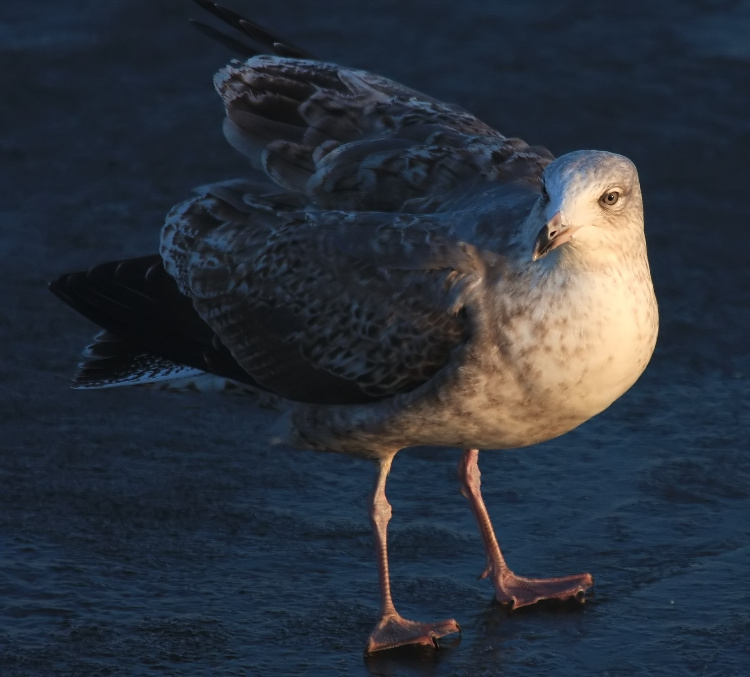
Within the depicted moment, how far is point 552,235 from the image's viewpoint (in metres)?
5.03

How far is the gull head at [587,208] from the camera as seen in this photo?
5059 millimetres

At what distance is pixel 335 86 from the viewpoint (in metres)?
6.93

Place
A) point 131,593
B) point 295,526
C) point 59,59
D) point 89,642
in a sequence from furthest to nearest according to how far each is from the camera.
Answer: point 59,59, point 295,526, point 131,593, point 89,642

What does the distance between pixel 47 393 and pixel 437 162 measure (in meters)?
2.58

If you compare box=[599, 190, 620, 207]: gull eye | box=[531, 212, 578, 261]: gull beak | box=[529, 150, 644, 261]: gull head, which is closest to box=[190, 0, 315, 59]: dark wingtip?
box=[529, 150, 644, 261]: gull head

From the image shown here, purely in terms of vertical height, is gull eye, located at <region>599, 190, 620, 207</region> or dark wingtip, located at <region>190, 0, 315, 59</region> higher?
gull eye, located at <region>599, 190, 620, 207</region>

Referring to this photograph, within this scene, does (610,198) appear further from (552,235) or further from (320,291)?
(320,291)

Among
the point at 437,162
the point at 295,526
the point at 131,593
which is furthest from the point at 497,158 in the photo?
the point at 131,593

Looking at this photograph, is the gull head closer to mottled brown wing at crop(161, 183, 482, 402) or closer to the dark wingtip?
mottled brown wing at crop(161, 183, 482, 402)

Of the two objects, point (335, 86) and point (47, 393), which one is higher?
point (335, 86)

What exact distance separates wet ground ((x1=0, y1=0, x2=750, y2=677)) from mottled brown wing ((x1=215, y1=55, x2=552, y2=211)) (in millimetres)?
1410

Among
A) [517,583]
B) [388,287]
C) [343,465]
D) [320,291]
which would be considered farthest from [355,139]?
[517,583]

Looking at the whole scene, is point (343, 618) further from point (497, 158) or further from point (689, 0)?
point (689, 0)

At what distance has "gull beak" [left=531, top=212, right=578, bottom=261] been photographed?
5.03 m
